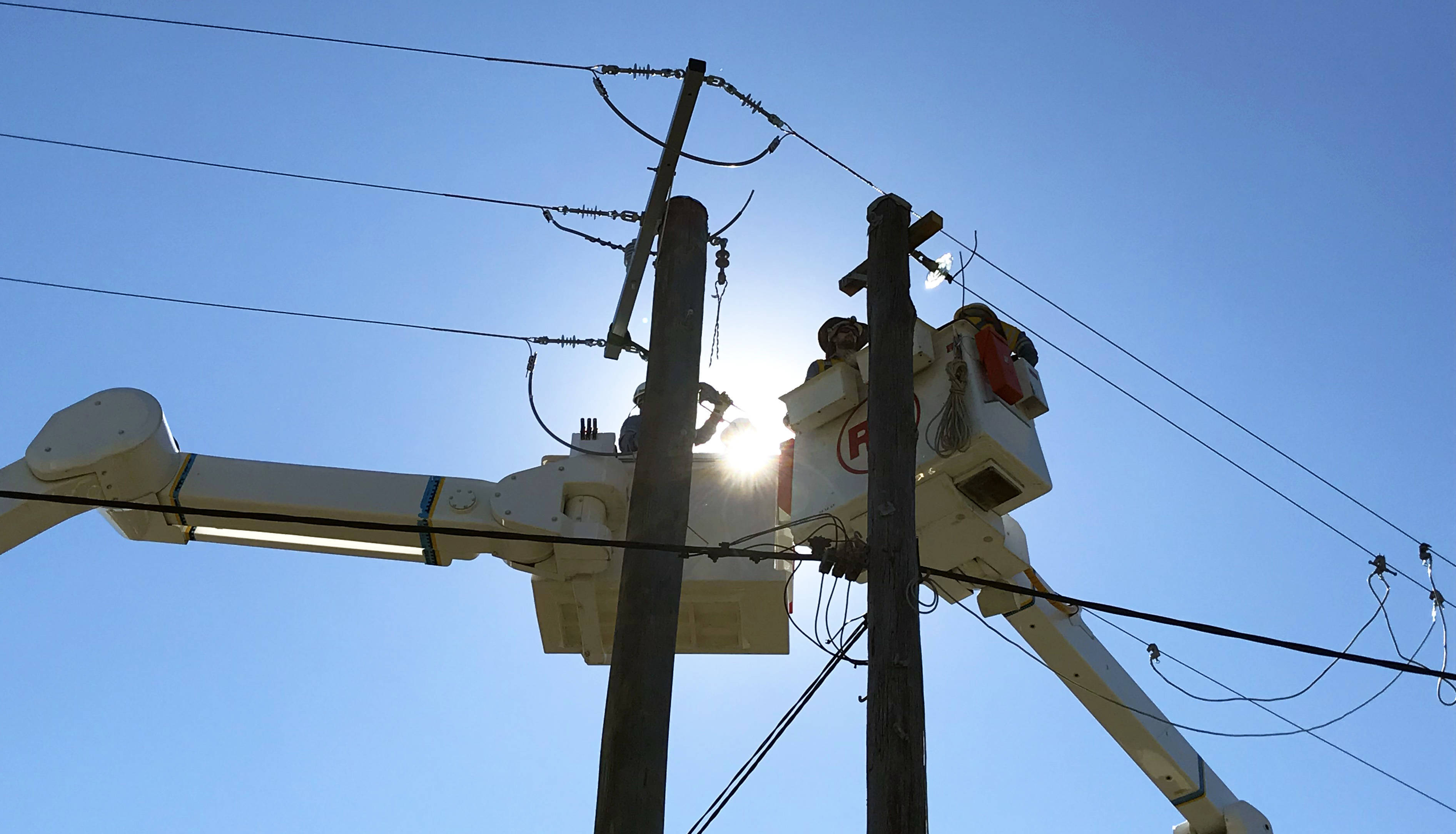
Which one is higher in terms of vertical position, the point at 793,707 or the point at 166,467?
the point at 166,467

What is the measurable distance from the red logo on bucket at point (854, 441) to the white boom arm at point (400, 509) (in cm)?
62

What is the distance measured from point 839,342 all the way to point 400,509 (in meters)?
3.32

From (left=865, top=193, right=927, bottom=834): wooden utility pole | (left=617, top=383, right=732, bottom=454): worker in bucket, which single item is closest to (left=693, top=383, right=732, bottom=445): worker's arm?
(left=617, top=383, right=732, bottom=454): worker in bucket

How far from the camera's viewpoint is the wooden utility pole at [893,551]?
5277 millimetres

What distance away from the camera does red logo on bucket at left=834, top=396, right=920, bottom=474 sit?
859cm

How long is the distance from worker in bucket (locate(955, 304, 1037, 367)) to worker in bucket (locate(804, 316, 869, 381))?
0.74m

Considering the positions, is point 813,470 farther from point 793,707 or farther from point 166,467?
point 166,467

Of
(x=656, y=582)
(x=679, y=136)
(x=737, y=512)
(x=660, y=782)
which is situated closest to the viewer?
(x=660, y=782)

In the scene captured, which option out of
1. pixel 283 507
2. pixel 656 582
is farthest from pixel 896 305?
pixel 283 507

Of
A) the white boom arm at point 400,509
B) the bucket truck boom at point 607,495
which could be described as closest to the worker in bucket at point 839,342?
the bucket truck boom at point 607,495

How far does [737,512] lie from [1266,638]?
130 inches

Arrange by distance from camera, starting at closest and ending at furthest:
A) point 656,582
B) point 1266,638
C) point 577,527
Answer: point 656,582 → point 1266,638 → point 577,527

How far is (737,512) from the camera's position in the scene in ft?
27.9

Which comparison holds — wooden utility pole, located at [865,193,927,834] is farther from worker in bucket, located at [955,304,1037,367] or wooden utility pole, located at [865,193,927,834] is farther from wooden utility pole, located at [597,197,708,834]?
worker in bucket, located at [955,304,1037,367]
